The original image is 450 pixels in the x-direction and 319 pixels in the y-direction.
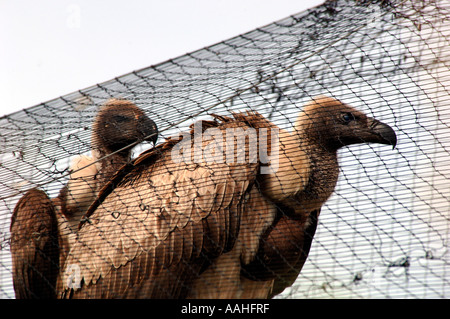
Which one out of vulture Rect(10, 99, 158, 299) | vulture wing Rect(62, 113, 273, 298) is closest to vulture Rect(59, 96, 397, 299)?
vulture wing Rect(62, 113, 273, 298)

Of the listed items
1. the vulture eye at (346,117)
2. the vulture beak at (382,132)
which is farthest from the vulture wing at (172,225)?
the vulture beak at (382,132)

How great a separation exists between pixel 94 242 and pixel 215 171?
1.98ft

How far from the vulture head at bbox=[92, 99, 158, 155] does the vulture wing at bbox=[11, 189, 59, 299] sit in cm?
36

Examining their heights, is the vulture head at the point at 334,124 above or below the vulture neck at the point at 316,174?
above

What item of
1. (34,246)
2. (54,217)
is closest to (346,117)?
(54,217)

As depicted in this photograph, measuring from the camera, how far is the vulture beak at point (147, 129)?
7.99 ft

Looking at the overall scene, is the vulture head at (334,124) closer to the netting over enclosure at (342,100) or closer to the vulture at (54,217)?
the netting over enclosure at (342,100)

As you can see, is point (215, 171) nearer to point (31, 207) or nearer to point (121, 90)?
point (121, 90)

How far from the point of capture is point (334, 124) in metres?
2.51

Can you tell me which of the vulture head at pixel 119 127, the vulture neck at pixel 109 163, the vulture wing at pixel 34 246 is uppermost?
the vulture head at pixel 119 127

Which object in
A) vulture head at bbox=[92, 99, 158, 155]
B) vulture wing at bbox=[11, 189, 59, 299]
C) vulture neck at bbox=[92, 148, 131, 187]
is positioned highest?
vulture head at bbox=[92, 99, 158, 155]

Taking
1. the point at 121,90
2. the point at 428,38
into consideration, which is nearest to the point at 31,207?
the point at 121,90

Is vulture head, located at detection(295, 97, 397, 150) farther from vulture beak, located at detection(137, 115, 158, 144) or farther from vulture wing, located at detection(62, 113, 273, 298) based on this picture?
vulture beak, located at detection(137, 115, 158, 144)

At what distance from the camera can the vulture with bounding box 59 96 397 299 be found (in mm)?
2316
